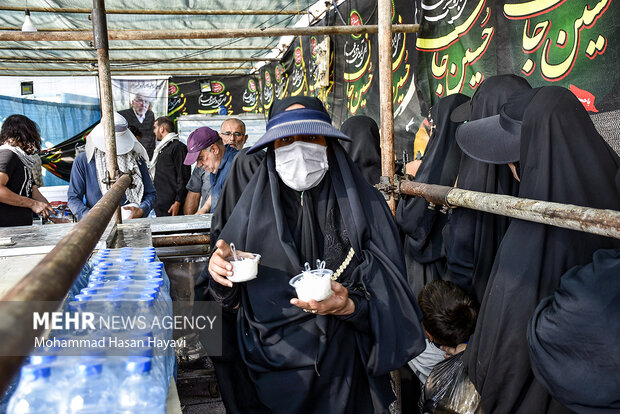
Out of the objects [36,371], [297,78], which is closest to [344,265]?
[36,371]

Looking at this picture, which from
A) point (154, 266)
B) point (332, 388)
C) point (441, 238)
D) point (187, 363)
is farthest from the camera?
point (187, 363)

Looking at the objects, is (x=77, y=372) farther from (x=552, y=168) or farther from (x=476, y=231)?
(x=476, y=231)

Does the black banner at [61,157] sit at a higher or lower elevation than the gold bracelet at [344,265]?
higher

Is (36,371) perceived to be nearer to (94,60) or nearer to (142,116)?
(94,60)

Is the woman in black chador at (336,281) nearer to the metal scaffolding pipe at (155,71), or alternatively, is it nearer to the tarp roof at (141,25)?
the tarp roof at (141,25)

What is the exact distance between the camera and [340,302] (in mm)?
1550

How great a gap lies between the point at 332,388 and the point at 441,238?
1.37m

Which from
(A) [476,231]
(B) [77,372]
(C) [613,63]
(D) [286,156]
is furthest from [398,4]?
(B) [77,372]

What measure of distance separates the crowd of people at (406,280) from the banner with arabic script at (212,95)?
1010 cm

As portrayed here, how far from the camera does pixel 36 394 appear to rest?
762mm

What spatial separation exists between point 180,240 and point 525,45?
2.50 m

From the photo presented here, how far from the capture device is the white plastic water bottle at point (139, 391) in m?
0.80

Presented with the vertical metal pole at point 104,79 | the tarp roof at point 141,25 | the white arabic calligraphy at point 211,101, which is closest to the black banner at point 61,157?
the tarp roof at point 141,25

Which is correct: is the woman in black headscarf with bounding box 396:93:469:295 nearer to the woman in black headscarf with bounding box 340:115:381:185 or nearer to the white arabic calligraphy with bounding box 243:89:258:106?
the woman in black headscarf with bounding box 340:115:381:185
